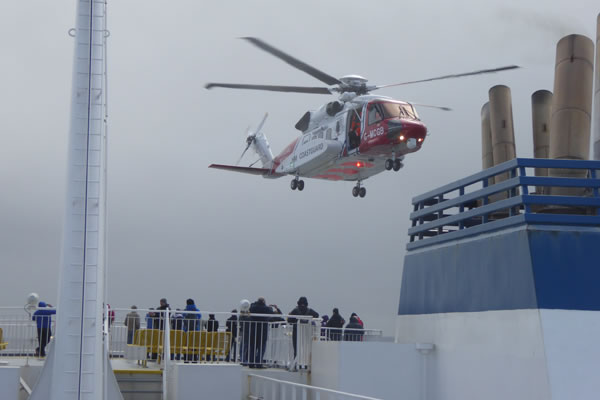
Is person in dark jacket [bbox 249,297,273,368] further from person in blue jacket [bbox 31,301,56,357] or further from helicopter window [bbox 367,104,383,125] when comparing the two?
helicopter window [bbox 367,104,383,125]

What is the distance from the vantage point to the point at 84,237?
33.9 feet

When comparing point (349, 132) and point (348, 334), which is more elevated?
point (349, 132)

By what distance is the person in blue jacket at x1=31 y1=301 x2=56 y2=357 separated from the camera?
678 inches

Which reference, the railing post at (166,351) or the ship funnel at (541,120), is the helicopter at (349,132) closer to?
the ship funnel at (541,120)

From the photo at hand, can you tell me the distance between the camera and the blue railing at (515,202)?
11.6 metres

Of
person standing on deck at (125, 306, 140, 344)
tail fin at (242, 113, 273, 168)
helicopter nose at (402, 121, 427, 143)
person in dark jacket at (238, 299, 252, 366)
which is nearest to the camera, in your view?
person in dark jacket at (238, 299, 252, 366)

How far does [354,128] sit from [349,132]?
11.3 inches

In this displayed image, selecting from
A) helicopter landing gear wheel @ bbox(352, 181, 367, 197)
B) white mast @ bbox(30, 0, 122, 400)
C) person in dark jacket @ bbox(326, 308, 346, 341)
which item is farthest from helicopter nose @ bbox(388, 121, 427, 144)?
white mast @ bbox(30, 0, 122, 400)

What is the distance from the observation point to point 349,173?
3359cm

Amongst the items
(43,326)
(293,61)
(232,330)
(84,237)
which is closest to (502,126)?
(232,330)

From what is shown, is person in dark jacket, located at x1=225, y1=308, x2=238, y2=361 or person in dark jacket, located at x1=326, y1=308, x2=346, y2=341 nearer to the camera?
person in dark jacket, located at x1=225, y1=308, x2=238, y2=361

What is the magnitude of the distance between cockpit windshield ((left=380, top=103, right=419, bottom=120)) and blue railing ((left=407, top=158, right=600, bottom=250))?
13699 millimetres

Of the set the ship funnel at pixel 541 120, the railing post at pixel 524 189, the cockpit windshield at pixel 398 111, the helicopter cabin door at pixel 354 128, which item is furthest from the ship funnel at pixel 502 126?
the helicopter cabin door at pixel 354 128

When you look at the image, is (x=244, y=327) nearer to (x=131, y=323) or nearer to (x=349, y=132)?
(x=131, y=323)
